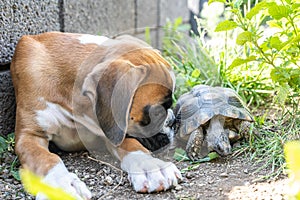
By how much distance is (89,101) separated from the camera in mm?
2211

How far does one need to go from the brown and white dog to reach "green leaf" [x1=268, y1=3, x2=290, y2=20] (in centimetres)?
57

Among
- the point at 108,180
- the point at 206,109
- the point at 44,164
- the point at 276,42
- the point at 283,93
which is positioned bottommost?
the point at 108,180

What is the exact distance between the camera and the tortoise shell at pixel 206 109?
2.45m

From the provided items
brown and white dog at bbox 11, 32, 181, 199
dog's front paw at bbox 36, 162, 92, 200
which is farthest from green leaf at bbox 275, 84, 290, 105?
dog's front paw at bbox 36, 162, 92, 200

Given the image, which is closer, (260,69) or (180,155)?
(180,155)

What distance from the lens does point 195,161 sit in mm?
2352

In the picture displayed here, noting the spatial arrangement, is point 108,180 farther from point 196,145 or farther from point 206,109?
point 206,109

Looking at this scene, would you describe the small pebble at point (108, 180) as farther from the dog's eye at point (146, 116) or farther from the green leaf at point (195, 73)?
the green leaf at point (195, 73)

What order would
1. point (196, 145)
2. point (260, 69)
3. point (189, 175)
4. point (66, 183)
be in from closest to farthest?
point (66, 183) → point (189, 175) → point (196, 145) → point (260, 69)

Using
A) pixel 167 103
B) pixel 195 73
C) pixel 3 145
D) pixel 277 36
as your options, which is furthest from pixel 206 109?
pixel 3 145

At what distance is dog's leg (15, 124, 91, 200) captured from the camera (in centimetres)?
192

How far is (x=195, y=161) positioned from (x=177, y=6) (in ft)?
12.9

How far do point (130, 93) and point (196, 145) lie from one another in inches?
20.1

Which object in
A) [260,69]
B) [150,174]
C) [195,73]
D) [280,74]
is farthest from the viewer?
[195,73]
